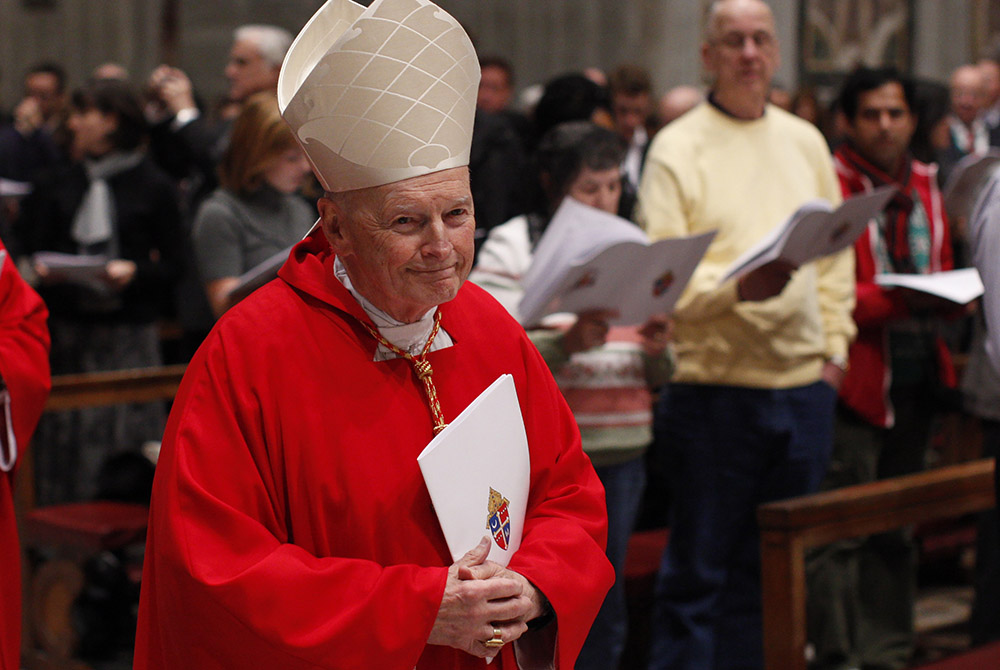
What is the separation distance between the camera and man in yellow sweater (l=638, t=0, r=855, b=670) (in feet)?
12.2

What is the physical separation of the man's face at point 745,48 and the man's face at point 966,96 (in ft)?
20.6

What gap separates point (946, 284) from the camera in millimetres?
3984

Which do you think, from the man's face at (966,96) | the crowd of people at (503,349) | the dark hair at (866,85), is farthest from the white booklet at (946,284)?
the man's face at (966,96)

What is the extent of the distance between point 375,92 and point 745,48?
2.08 m

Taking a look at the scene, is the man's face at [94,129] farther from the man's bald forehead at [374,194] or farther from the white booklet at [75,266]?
the man's bald forehead at [374,194]

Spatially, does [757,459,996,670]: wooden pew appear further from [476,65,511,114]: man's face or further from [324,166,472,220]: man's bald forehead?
[476,65,511,114]: man's face

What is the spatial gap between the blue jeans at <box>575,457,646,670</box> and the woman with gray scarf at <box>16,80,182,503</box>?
2512mm

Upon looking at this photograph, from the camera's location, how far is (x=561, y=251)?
310 cm

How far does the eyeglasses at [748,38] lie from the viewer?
377 centimetres

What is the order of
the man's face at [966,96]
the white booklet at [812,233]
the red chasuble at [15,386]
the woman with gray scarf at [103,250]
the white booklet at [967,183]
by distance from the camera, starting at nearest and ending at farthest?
1. the red chasuble at [15,386]
2. the white booklet at [812,233]
3. the white booklet at [967,183]
4. the woman with gray scarf at [103,250]
5. the man's face at [966,96]

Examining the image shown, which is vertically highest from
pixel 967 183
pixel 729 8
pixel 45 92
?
pixel 729 8

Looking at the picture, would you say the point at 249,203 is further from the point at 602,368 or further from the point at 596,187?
the point at 602,368

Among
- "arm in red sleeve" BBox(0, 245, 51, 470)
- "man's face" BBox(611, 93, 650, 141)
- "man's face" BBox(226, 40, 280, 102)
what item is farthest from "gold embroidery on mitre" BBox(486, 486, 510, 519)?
"man's face" BBox(611, 93, 650, 141)

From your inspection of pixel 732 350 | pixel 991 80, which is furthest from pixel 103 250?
pixel 991 80
